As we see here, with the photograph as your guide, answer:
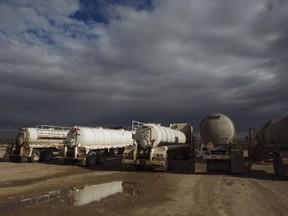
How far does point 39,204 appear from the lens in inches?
387

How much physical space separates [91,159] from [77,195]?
12519mm

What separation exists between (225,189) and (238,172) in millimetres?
5401

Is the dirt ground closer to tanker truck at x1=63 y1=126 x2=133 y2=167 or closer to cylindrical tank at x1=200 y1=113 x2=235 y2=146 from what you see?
cylindrical tank at x1=200 y1=113 x2=235 y2=146

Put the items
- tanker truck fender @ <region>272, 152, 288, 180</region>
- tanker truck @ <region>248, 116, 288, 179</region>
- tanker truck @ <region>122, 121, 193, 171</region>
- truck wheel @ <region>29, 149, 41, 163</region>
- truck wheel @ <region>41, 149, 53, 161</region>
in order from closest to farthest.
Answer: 1. tanker truck fender @ <region>272, 152, 288, 180</region>
2. tanker truck @ <region>248, 116, 288, 179</region>
3. tanker truck @ <region>122, 121, 193, 171</region>
4. truck wheel @ <region>29, 149, 41, 163</region>
5. truck wheel @ <region>41, 149, 53, 161</region>

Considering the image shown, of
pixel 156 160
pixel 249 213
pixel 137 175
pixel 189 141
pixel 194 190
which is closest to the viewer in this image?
pixel 249 213

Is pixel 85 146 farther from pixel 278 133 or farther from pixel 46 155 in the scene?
pixel 278 133

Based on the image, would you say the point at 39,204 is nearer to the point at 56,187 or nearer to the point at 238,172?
the point at 56,187

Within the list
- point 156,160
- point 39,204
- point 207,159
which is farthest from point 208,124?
point 39,204

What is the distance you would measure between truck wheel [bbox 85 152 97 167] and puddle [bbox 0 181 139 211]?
9476mm

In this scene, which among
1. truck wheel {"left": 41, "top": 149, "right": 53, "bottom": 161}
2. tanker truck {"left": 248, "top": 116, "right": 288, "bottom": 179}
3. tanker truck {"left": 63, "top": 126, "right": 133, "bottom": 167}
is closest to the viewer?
tanker truck {"left": 248, "top": 116, "right": 288, "bottom": 179}

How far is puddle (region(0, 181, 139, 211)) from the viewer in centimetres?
1000

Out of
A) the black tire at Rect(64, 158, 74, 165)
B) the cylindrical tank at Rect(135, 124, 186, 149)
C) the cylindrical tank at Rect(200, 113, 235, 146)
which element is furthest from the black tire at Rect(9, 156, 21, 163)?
the cylindrical tank at Rect(200, 113, 235, 146)

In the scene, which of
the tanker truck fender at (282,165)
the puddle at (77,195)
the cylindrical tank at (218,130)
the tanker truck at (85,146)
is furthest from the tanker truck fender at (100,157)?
the tanker truck fender at (282,165)

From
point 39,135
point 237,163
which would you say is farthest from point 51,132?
point 237,163
